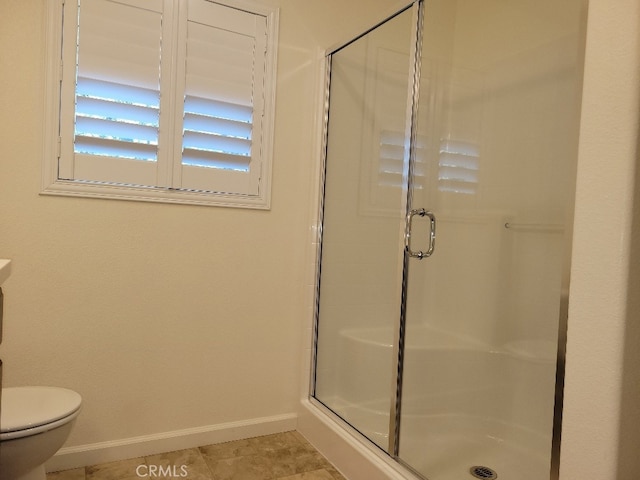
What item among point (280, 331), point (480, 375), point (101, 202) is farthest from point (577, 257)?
point (101, 202)

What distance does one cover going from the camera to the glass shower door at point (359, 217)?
223 cm

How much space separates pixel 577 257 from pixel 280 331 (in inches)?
63.7

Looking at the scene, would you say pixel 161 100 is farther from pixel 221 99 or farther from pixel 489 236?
pixel 489 236

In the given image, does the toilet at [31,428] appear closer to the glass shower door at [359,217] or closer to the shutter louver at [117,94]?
the shutter louver at [117,94]

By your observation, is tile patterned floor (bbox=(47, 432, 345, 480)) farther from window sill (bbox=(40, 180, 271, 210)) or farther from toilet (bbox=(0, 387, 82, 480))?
window sill (bbox=(40, 180, 271, 210))

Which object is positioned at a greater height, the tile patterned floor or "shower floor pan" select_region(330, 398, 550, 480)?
"shower floor pan" select_region(330, 398, 550, 480)

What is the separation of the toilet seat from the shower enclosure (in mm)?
1198

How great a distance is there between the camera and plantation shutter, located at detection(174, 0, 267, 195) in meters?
2.10

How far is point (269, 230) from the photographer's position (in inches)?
91.5

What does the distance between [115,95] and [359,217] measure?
1.28 meters

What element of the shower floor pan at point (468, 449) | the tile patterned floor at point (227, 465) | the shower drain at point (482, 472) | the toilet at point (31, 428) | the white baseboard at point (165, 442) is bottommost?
the tile patterned floor at point (227, 465)

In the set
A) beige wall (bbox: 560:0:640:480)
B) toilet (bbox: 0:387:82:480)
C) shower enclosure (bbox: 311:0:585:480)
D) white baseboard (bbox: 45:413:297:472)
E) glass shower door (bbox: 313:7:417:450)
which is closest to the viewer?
beige wall (bbox: 560:0:640:480)

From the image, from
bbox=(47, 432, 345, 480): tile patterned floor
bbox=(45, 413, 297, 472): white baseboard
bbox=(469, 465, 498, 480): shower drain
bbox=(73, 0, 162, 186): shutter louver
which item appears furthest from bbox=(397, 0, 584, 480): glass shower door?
bbox=(73, 0, 162, 186): shutter louver

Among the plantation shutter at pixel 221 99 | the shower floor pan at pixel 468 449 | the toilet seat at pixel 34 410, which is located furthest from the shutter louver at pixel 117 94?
the shower floor pan at pixel 468 449
